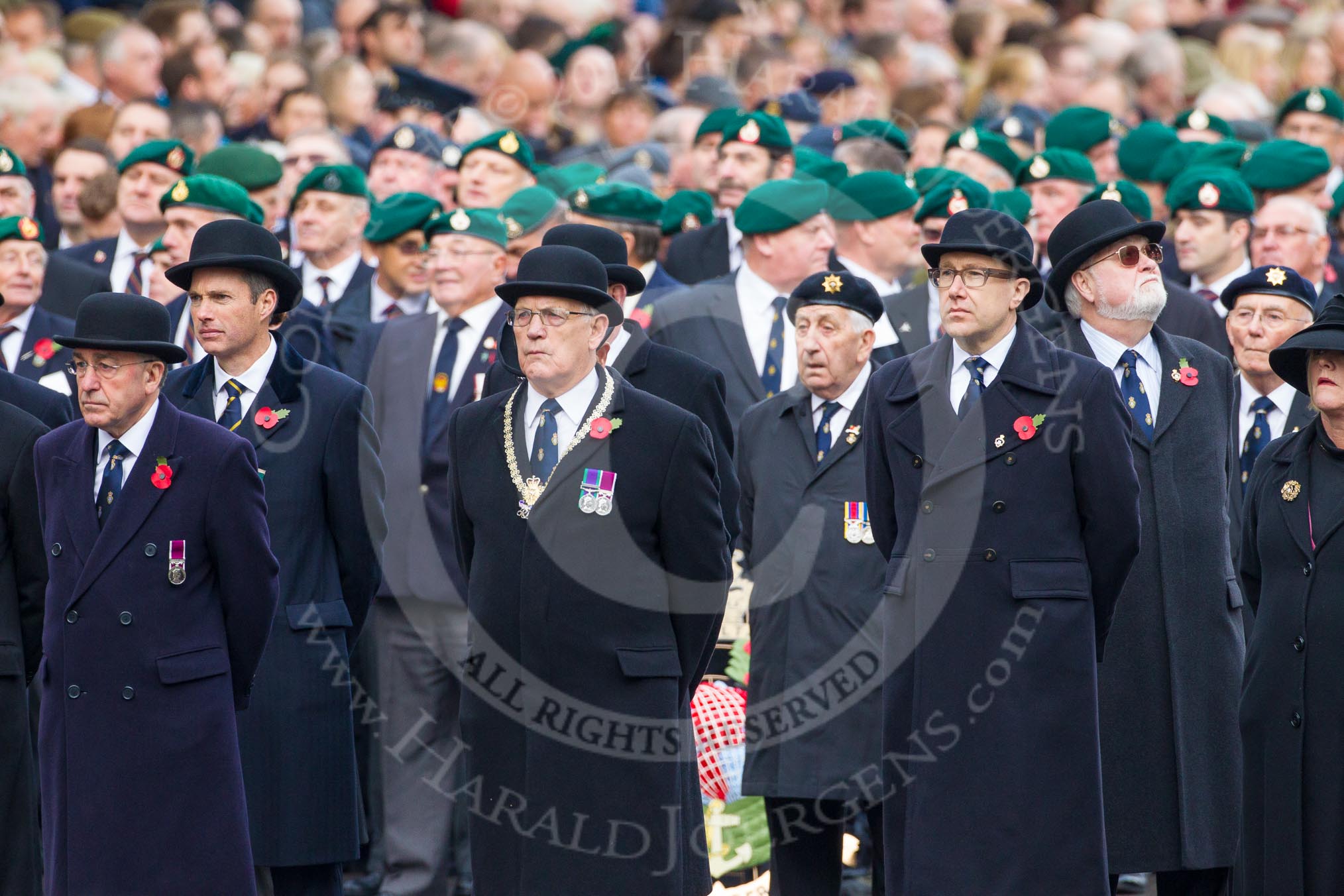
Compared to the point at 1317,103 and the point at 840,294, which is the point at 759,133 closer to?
the point at 840,294

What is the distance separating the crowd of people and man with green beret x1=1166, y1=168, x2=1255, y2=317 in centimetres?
18

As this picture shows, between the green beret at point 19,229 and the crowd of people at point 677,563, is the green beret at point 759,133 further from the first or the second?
the green beret at point 19,229

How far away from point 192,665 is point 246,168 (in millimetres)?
4955

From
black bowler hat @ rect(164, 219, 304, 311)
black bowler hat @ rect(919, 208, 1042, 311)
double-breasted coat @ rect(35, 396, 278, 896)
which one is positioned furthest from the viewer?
black bowler hat @ rect(164, 219, 304, 311)

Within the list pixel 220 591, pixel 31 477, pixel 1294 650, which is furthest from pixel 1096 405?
pixel 31 477

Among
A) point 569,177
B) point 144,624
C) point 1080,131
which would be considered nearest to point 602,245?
point 144,624

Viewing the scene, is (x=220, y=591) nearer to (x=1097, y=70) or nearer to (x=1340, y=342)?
(x=1340, y=342)

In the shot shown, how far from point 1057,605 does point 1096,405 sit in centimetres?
65

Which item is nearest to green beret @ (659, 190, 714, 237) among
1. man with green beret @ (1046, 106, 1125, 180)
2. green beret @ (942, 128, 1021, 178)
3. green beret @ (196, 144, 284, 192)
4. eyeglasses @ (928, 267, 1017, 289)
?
green beret @ (942, 128, 1021, 178)

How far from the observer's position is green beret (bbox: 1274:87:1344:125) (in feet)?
41.8

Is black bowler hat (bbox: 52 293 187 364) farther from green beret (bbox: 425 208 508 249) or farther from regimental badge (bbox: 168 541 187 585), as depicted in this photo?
green beret (bbox: 425 208 508 249)

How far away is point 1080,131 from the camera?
41.2 ft

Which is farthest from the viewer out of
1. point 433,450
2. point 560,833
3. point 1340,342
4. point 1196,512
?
point 433,450

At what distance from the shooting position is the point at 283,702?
7.04 metres
